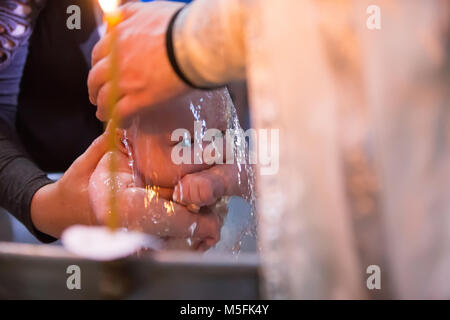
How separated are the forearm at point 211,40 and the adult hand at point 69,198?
0.87 feet

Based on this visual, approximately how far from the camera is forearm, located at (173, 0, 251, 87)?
1.27ft

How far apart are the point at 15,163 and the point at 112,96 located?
0.34 metres

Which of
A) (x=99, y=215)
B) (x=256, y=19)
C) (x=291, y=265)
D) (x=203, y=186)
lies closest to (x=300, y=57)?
(x=256, y=19)

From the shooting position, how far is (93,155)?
65 centimetres

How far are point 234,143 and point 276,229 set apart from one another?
29 centimetres

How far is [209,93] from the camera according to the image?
23.8 inches

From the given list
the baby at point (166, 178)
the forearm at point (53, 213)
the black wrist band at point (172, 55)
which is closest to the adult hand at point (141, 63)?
the black wrist band at point (172, 55)

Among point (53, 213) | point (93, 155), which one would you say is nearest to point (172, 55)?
point (93, 155)

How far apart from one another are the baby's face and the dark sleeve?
20cm

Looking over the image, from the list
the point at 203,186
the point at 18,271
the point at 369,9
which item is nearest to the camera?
the point at 369,9

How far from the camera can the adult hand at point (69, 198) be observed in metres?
0.65

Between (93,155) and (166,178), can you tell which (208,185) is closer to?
(166,178)

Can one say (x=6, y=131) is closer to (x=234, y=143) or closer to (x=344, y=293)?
(x=234, y=143)

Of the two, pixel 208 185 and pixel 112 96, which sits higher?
pixel 112 96
